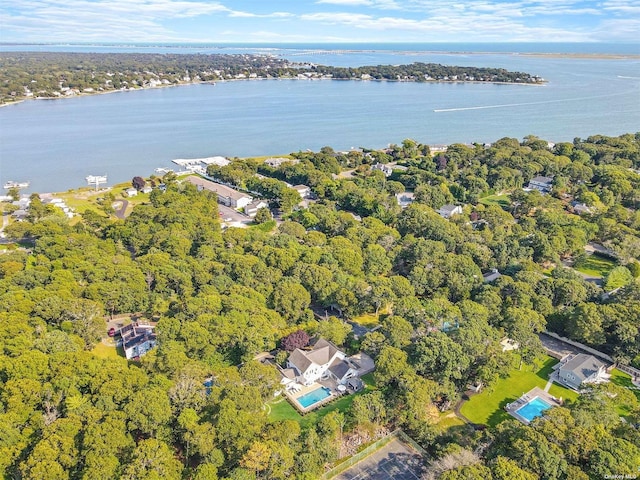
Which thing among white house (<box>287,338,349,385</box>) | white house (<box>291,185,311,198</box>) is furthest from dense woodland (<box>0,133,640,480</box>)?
white house (<box>291,185,311,198</box>)

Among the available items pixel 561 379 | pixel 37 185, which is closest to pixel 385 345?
pixel 561 379

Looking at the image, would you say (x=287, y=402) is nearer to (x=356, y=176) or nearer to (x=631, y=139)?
(x=356, y=176)

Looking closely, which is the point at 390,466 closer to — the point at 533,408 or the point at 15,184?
the point at 533,408

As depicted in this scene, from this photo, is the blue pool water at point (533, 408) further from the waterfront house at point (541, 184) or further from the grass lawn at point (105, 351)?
the waterfront house at point (541, 184)

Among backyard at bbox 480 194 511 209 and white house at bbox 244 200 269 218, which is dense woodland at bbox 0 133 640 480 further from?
backyard at bbox 480 194 511 209

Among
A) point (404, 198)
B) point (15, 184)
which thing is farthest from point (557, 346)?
point (15, 184)

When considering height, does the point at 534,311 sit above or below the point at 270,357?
above
